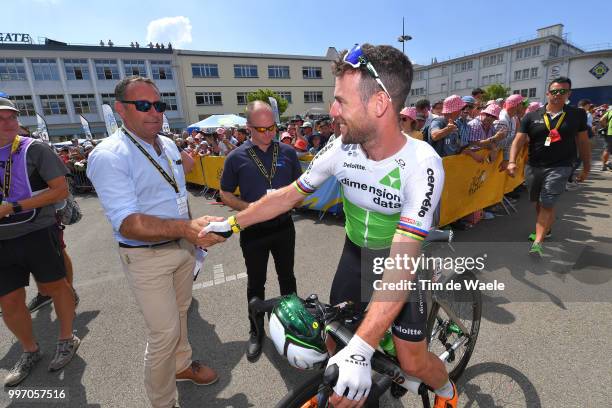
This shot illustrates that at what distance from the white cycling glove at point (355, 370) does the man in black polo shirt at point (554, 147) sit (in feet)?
14.8

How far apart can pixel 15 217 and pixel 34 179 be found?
370 mm

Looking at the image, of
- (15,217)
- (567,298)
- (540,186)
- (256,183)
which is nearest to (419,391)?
(256,183)

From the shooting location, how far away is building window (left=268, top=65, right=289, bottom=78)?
50388 millimetres

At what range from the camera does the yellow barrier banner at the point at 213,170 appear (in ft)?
34.2

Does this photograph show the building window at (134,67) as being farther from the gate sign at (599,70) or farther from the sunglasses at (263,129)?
the gate sign at (599,70)

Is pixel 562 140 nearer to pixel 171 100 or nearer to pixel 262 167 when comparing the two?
pixel 262 167

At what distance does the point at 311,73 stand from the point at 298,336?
2250 inches

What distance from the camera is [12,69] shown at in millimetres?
38406

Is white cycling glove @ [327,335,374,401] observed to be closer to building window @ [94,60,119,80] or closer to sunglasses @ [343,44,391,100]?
sunglasses @ [343,44,391,100]

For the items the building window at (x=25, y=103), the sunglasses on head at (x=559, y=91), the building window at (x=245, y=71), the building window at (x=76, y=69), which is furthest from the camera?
the building window at (x=245, y=71)

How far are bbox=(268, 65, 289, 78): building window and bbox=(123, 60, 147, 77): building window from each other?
60.4ft

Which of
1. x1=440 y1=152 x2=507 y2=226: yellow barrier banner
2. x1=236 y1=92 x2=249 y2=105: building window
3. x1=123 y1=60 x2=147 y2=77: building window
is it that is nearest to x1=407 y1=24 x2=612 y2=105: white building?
x1=236 y1=92 x2=249 y2=105: building window

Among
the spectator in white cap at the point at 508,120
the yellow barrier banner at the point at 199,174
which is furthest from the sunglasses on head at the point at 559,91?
the yellow barrier banner at the point at 199,174

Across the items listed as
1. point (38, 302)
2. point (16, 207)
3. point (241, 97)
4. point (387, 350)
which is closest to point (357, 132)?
point (387, 350)
